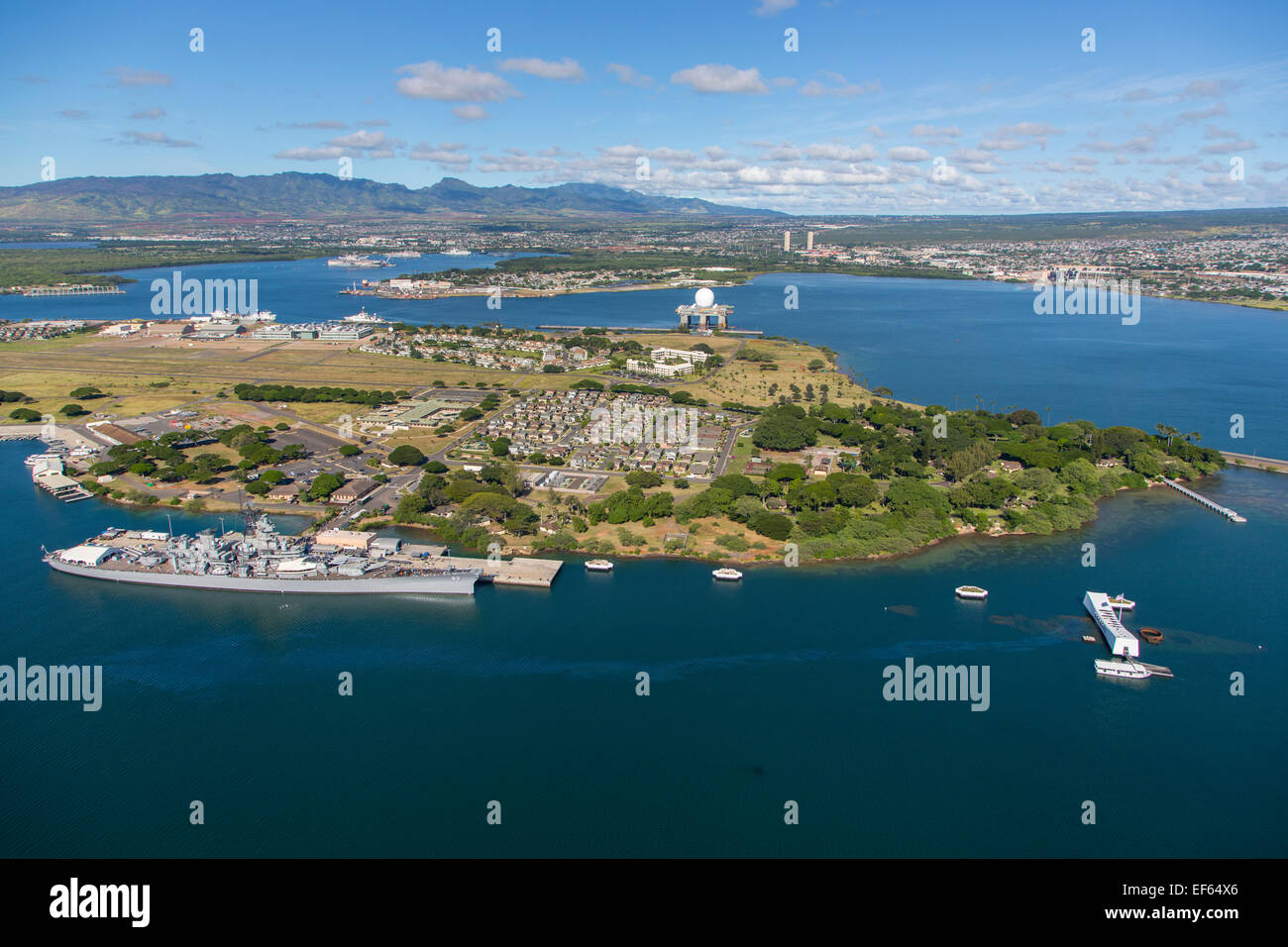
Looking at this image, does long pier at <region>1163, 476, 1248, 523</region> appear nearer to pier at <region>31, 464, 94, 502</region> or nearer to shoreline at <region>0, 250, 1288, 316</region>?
pier at <region>31, 464, 94, 502</region>

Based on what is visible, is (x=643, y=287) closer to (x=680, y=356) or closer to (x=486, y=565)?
(x=680, y=356)

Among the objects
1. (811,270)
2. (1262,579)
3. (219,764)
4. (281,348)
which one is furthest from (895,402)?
(811,270)

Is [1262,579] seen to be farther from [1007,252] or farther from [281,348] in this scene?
[1007,252]

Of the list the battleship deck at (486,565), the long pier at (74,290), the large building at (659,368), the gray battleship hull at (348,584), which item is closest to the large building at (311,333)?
the large building at (659,368)

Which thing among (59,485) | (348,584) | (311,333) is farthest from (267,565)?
(311,333)

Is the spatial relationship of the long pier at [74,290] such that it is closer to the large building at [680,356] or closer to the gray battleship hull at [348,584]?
the large building at [680,356]
